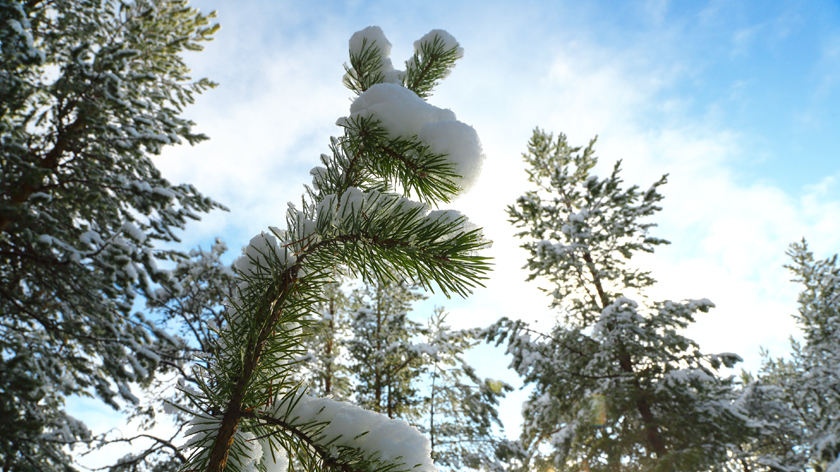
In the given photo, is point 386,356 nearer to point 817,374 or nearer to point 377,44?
point 377,44

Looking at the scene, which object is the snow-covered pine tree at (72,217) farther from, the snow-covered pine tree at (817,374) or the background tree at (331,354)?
the snow-covered pine tree at (817,374)

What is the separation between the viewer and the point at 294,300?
0.83m

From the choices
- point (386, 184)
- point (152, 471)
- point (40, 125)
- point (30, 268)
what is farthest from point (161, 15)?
point (386, 184)

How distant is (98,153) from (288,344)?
7581 mm

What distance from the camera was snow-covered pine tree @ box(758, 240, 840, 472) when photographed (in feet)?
33.4

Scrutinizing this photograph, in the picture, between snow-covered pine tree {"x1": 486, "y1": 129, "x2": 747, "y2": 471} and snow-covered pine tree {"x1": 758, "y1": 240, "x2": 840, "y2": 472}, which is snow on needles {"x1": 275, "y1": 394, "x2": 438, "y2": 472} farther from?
snow-covered pine tree {"x1": 758, "y1": 240, "x2": 840, "y2": 472}

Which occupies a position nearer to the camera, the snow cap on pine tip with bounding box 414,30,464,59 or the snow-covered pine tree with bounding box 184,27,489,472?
the snow-covered pine tree with bounding box 184,27,489,472

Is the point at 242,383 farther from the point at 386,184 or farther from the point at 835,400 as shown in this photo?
the point at 835,400

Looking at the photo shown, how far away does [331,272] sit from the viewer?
927 mm

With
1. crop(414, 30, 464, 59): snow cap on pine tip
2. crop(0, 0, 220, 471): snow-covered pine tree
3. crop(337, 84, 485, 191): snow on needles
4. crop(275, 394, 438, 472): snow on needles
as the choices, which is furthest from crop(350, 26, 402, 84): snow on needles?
crop(0, 0, 220, 471): snow-covered pine tree

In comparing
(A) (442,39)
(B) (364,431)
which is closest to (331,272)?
(B) (364,431)

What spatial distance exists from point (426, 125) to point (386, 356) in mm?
9193

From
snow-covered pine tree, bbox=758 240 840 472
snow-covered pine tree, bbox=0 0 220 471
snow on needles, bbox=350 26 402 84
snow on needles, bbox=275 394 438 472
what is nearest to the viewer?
snow on needles, bbox=275 394 438 472

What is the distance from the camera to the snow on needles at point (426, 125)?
0.91 metres
